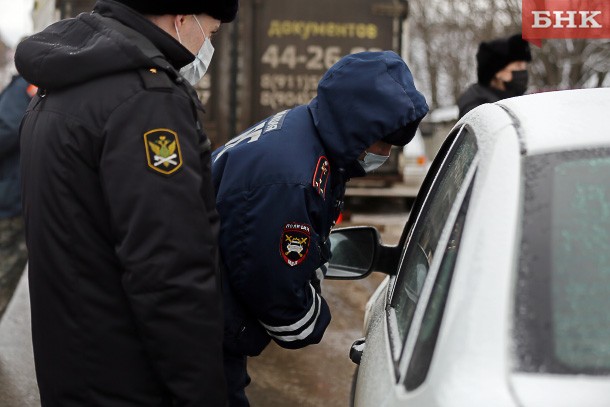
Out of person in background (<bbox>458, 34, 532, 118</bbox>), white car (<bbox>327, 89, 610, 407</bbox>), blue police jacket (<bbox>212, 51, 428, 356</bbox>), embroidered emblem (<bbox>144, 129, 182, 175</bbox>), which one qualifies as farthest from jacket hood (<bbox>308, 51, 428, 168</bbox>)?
person in background (<bbox>458, 34, 532, 118</bbox>)

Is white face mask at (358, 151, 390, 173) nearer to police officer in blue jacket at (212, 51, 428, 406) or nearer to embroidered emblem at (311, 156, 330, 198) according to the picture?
police officer in blue jacket at (212, 51, 428, 406)

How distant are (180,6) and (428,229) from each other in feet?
2.74

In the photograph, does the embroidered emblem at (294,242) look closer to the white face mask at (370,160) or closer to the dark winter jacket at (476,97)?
the white face mask at (370,160)

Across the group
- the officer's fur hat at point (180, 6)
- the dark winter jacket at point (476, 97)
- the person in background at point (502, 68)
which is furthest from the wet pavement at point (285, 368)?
the officer's fur hat at point (180, 6)

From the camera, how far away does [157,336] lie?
1.93 meters

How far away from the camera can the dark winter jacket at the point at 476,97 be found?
5328mm

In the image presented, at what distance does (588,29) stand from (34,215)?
213 inches

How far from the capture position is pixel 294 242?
2408 mm

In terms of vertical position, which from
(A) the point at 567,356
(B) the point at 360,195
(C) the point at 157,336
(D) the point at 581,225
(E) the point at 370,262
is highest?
(D) the point at 581,225

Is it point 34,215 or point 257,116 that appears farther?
point 257,116

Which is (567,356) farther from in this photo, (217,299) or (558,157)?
(217,299)

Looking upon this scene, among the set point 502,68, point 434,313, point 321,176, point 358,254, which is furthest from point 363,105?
point 502,68

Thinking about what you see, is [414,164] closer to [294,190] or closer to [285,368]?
[285,368]

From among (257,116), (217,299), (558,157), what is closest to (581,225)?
(558,157)
